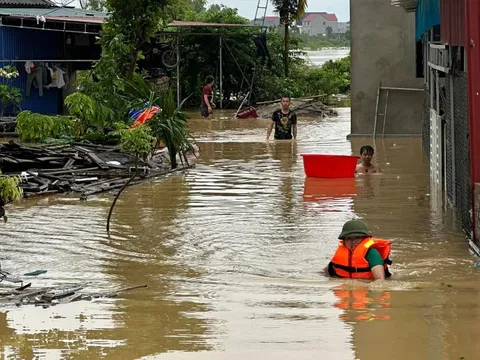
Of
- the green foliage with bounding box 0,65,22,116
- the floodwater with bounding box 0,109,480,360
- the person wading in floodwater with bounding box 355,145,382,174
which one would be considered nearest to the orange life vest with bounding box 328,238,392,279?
the floodwater with bounding box 0,109,480,360

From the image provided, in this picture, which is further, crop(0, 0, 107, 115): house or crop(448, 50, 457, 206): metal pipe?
crop(0, 0, 107, 115): house

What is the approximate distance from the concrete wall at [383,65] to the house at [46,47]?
29.7ft

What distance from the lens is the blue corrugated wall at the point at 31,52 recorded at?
1369 inches

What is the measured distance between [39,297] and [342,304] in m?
2.74

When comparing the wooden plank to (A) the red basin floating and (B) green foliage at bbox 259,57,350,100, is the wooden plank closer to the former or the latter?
(A) the red basin floating

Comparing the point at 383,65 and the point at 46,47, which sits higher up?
the point at 46,47

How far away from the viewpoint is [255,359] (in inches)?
307

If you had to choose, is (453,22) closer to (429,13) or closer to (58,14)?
(429,13)

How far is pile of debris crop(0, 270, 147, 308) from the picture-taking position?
383 inches

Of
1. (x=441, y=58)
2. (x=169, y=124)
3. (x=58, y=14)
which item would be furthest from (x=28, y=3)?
(x=441, y=58)

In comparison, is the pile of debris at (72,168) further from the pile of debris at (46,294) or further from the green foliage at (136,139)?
the pile of debris at (46,294)

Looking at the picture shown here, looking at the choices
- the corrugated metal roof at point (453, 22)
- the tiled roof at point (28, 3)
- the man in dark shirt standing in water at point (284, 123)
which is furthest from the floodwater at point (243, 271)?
the tiled roof at point (28, 3)

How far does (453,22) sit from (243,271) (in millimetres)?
4733

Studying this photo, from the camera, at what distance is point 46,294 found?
9.85 metres
